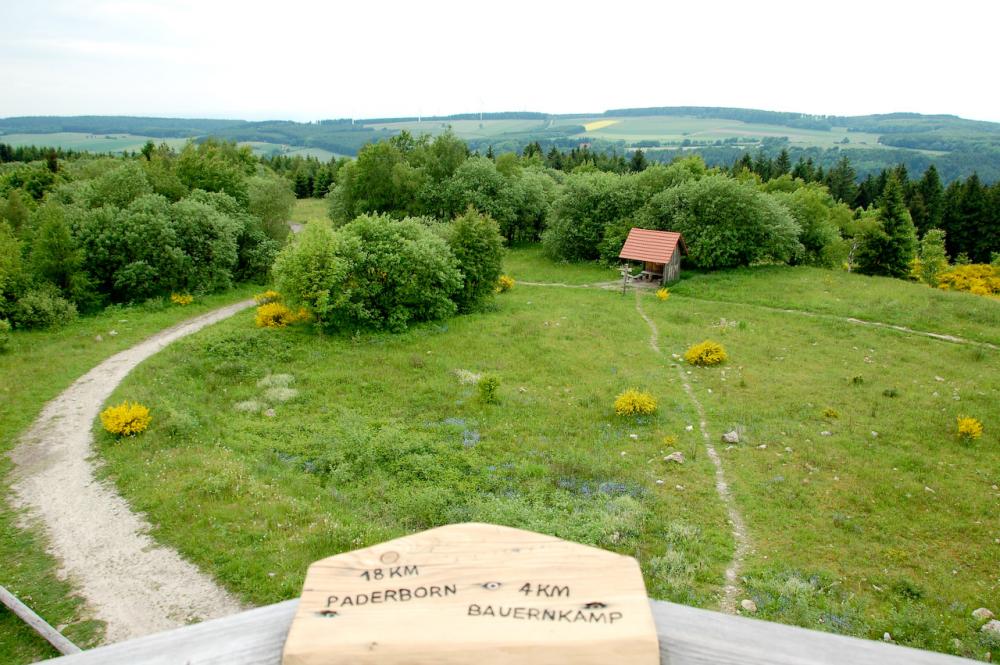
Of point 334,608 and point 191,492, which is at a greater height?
point 334,608

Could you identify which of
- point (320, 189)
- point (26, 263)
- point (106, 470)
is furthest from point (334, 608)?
point (320, 189)

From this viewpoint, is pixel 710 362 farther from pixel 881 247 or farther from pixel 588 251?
pixel 881 247

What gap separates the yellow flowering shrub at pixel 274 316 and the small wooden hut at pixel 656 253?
2430cm

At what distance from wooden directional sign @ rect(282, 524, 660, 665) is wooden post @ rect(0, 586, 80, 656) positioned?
1026 cm

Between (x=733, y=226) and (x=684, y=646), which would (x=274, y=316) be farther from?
(x=733, y=226)

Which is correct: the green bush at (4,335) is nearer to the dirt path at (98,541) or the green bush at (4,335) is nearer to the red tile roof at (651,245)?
the dirt path at (98,541)

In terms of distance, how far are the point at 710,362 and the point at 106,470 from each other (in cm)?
2295

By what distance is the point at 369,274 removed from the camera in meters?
31.4

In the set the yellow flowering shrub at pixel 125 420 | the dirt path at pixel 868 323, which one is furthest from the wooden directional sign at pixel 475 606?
the dirt path at pixel 868 323

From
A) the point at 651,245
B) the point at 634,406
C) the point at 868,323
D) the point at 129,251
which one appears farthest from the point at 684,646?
the point at 651,245

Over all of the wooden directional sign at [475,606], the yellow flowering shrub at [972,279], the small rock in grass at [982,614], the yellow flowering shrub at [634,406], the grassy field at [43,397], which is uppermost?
the wooden directional sign at [475,606]

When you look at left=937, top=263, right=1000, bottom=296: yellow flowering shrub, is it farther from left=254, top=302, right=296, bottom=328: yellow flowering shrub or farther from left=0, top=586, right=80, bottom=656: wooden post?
left=0, top=586, right=80, bottom=656: wooden post

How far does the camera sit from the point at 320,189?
296 feet

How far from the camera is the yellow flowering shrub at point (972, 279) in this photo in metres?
46.4
